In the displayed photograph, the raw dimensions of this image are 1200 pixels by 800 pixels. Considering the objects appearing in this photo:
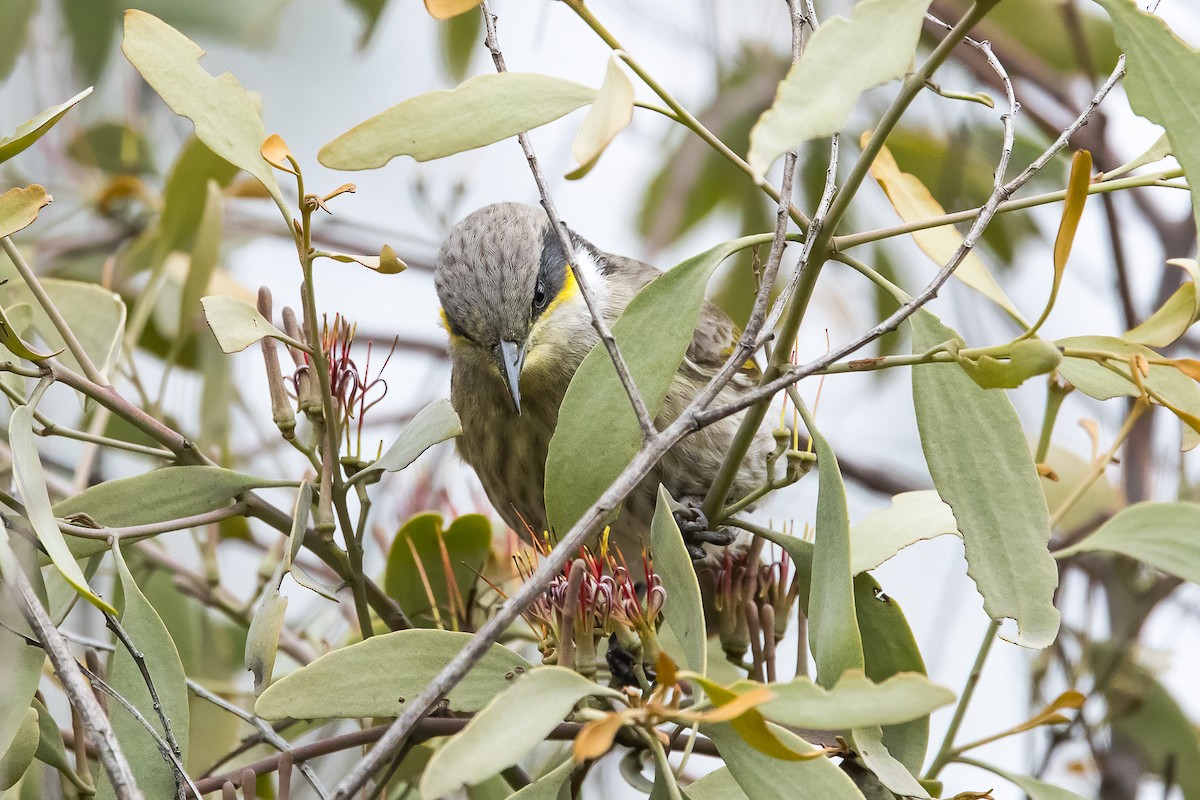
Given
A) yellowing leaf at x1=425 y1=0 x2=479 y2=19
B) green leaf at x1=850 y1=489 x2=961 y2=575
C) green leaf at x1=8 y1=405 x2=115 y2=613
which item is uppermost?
yellowing leaf at x1=425 y1=0 x2=479 y2=19

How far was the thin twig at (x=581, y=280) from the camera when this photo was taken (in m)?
1.08

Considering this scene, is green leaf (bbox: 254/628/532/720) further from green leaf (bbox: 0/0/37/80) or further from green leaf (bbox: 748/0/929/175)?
green leaf (bbox: 0/0/37/80)

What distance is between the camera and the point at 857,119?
9.76 feet

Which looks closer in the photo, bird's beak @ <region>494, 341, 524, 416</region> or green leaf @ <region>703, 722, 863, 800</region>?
green leaf @ <region>703, 722, 863, 800</region>

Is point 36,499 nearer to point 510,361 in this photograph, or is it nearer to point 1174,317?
point 1174,317

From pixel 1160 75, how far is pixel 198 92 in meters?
0.89

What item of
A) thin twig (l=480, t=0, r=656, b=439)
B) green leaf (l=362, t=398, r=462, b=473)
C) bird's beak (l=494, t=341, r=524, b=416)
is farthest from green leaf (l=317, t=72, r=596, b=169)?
bird's beak (l=494, t=341, r=524, b=416)

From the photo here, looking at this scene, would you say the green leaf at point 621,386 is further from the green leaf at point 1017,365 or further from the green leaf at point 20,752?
the green leaf at point 20,752

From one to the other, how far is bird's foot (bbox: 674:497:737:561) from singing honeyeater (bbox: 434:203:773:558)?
1.36 feet

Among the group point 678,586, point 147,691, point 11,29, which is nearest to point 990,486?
point 678,586

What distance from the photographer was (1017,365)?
0.94 meters

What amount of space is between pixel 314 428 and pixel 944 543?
149 inches

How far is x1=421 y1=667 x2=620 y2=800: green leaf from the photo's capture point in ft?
2.70

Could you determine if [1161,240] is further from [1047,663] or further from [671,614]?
[671,614]
